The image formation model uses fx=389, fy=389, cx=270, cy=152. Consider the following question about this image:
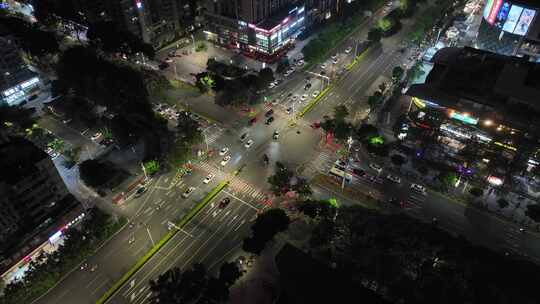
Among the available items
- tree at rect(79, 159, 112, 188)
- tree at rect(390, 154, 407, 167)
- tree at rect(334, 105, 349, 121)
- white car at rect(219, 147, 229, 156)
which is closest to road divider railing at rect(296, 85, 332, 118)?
tree at rect(334, 105, 349, 121)

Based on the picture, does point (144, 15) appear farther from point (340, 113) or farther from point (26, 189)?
point (26, 189)

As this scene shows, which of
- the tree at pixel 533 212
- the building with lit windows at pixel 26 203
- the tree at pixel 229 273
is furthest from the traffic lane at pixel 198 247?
the tree at pixel 533 212

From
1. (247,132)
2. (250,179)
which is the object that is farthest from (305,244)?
(247,132)

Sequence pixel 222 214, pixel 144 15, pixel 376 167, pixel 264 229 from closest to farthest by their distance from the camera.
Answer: pixel 264 229
pixel 222 214
pixel 376 167
pixel 144 15

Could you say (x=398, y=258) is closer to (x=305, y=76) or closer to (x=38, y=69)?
(x=305, y=76)

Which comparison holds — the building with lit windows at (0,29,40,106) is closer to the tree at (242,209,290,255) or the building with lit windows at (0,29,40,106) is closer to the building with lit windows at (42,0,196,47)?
the building with lit windows at (42,0,196,47)

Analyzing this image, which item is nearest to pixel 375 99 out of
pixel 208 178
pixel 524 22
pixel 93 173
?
pixel 208 178

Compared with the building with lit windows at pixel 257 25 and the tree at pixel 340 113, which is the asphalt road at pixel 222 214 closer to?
the tree at pixel 340 113
